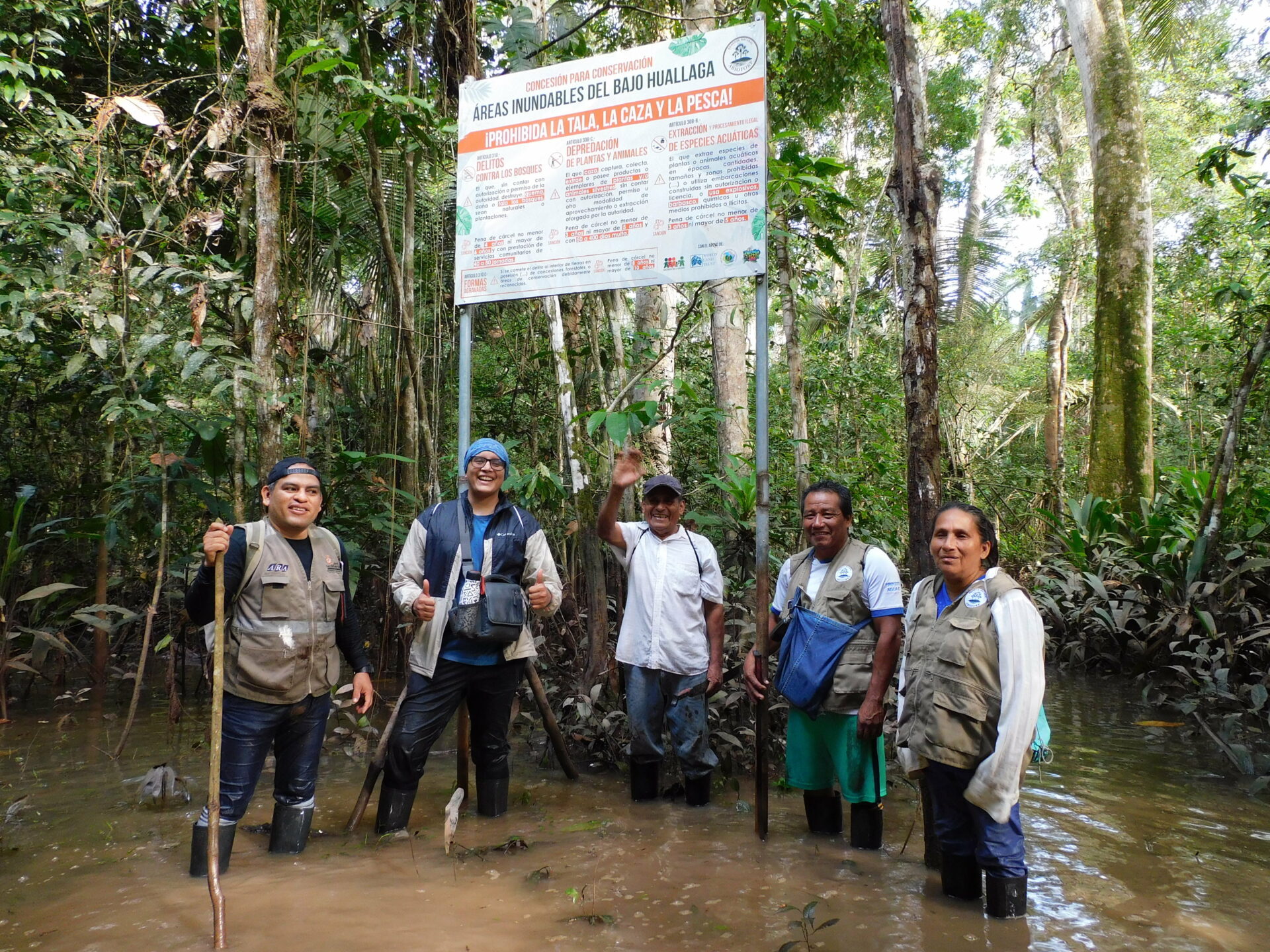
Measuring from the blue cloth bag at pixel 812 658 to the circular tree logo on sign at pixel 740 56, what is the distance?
2.52 metres

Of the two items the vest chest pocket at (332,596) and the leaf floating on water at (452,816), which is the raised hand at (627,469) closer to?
the vest chest pocket at (332,596)

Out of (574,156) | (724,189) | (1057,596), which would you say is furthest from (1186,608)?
(574,156)

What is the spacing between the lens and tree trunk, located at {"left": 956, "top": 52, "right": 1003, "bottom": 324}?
57.7ft

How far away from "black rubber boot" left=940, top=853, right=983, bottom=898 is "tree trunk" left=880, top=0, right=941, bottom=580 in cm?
109

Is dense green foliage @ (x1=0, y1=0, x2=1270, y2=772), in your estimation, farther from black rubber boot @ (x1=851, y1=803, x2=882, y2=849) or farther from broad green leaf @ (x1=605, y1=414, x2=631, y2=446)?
black rubber boot @ (x1=851, y1=803, x2=882, y2=849)

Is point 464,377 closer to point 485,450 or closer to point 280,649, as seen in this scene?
point 485,450

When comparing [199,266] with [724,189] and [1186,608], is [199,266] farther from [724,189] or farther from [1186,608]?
[1186,608]

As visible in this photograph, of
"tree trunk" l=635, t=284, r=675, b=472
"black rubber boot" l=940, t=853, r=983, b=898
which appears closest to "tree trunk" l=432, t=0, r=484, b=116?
"tree trunk" l=635, t=284, r=675, b=472

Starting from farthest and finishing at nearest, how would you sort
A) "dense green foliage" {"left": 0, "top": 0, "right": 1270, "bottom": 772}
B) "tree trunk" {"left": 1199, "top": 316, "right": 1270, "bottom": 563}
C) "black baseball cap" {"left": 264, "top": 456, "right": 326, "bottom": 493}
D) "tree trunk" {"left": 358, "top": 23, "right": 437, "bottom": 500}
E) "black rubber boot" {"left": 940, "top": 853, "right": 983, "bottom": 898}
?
"tree trunk" {"left": 358, "top": 23, "right": 437, "bottom": 500}
"tree trunk" {"left": 1199, "top": 316, "right": 1270, "bottom": 563}
"dense green foliage" {"left": 0, "top": 0, "right": 1270, "bottom": 772}
"black baseball cap" {"left": 264, "top": 456, "right": 326, "bottom": 493}
"black rubber boot" {"left": 940, "top": 853, "right": 983, "bottom": 898}

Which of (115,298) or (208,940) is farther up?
(115,298)

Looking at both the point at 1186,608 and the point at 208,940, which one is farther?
the point at 1186,608

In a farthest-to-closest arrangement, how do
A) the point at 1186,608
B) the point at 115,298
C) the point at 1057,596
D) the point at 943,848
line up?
the point at 1057,596, the point at 1186,608, the point at 115,298, the point at 943,848

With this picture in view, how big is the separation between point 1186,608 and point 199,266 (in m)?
7.61

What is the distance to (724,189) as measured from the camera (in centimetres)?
399
